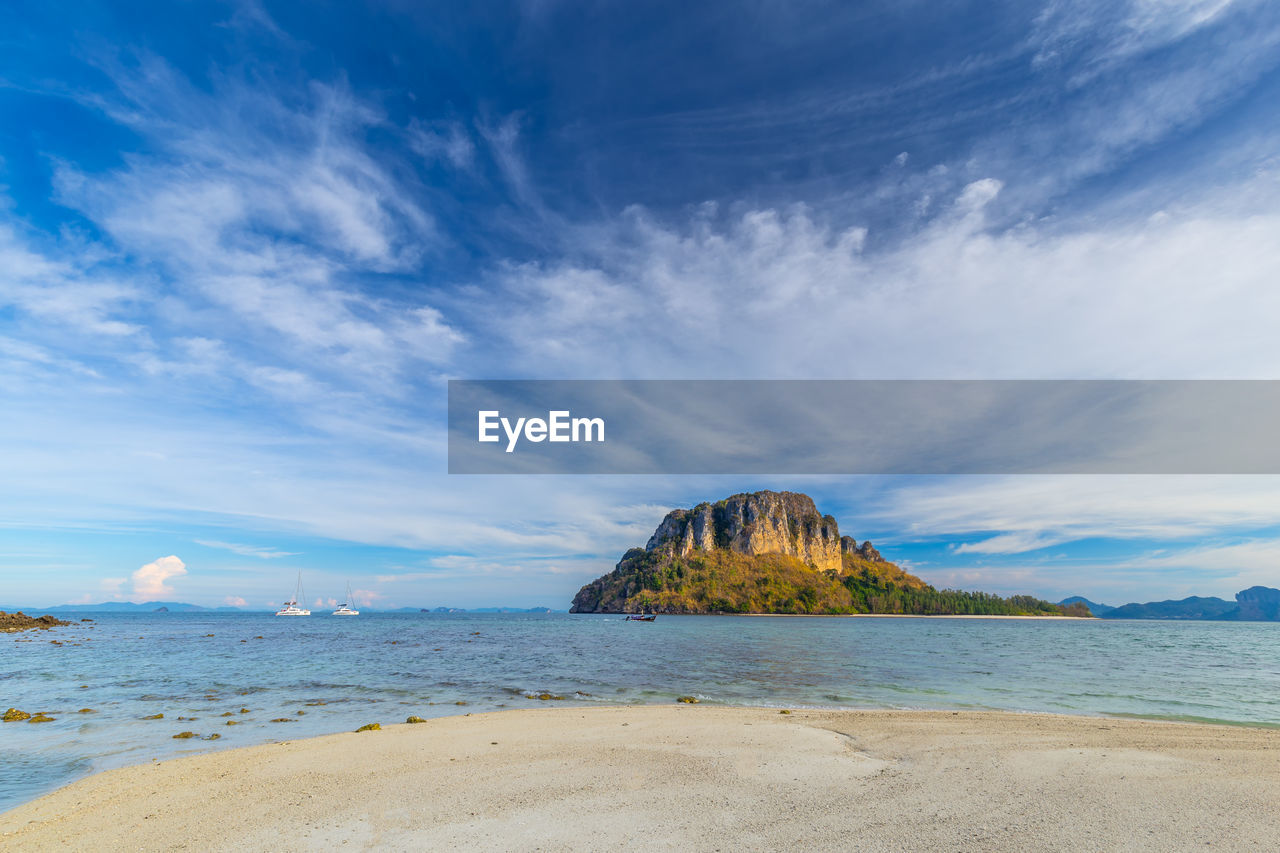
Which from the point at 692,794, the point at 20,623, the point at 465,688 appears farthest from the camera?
the point at 20,623

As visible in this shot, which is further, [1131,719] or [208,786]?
[1131,719]

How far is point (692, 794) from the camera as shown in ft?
38.5

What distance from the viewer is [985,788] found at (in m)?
11.9

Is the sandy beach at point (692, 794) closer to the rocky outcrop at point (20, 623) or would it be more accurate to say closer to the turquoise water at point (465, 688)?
the turquoise water at point (465, 688)

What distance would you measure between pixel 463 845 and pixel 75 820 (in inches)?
324

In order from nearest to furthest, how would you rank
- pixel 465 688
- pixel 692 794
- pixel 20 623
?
1. pixel 692 794
2. pixel 465 688
3. pixel 20 623

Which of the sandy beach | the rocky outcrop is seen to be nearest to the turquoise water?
the sandy beach

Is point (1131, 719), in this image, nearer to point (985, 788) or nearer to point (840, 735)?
point (840, 735)

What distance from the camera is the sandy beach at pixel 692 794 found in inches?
378

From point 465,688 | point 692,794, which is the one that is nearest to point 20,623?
point 465,688

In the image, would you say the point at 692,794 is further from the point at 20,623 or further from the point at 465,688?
the point at 20,623

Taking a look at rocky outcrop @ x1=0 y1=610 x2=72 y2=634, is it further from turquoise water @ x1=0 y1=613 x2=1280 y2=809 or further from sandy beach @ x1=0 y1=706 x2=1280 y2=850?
sandy beach @ x1=0 y1=706 x2=1280 y2=850

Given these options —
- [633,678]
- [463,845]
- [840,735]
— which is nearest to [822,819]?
[463,845]

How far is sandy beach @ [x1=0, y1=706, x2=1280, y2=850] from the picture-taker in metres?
9.61
